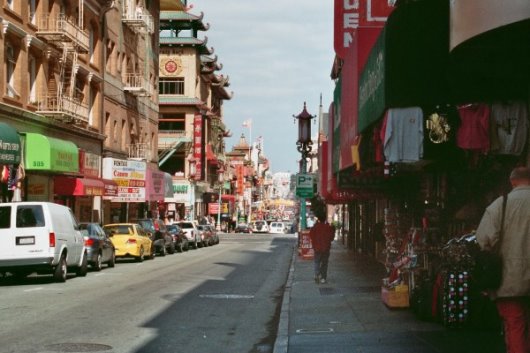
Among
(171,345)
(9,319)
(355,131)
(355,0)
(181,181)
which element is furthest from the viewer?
(181,181)

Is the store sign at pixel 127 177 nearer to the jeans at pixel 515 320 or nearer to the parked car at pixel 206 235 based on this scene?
the parked car at pixel 206 235

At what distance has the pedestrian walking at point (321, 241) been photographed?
21.8 meters

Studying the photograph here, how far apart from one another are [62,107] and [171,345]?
88.3 feet

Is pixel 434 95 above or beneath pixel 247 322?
above

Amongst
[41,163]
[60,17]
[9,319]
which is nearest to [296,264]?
[41,163]

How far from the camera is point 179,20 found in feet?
275

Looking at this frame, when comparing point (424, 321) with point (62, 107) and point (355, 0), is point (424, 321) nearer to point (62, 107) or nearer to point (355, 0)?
point (355, 0)

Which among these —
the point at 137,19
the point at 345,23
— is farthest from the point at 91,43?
the point at 345,23

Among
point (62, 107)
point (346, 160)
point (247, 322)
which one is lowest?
point (247, 322)

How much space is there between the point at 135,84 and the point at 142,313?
132 ft

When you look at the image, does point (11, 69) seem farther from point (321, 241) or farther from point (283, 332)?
point (283, 332)

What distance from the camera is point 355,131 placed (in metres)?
18.4

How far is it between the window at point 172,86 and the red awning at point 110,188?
39685mm

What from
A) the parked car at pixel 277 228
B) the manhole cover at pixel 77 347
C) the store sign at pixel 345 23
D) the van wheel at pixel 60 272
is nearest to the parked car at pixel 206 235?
the van wheel at pixel 60 272
